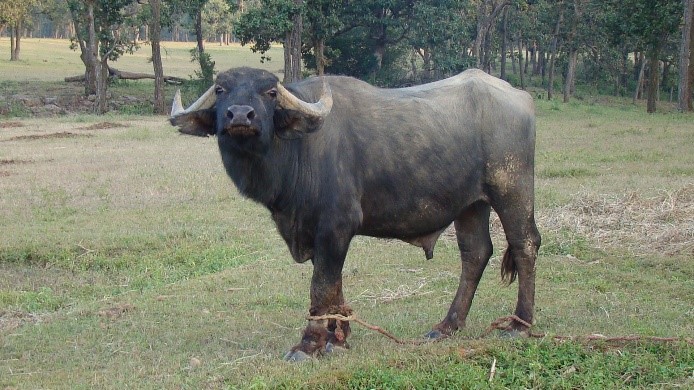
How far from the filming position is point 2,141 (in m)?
19.6

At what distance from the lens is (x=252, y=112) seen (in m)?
4.87

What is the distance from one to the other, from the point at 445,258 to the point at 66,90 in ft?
100

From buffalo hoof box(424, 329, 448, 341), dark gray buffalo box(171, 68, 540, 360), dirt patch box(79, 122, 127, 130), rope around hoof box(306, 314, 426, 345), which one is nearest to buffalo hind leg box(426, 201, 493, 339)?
dark gray buffalo box(171, 68, 540, 360)

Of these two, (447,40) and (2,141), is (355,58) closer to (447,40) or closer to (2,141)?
(447,40)

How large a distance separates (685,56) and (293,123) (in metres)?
26.1

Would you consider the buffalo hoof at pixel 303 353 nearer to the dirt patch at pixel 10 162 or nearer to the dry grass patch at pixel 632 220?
the dry grass patch at pixel 632 220

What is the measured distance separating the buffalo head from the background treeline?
25236mm

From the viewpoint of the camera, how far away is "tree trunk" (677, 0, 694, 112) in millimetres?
27406

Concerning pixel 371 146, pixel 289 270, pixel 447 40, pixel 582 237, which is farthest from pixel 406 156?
pixel 447 40

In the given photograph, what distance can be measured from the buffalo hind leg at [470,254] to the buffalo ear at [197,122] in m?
1.99

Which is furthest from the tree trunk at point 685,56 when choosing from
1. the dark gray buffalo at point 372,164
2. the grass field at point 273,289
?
the dark gray buffalo at point 372,164

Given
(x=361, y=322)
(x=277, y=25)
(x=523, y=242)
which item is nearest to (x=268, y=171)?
(x=361, y=322)

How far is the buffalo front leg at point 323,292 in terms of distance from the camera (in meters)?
5.31

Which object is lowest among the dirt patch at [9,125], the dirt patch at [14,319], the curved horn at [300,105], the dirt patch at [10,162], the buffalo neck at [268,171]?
the dirt patch at [9,125]
